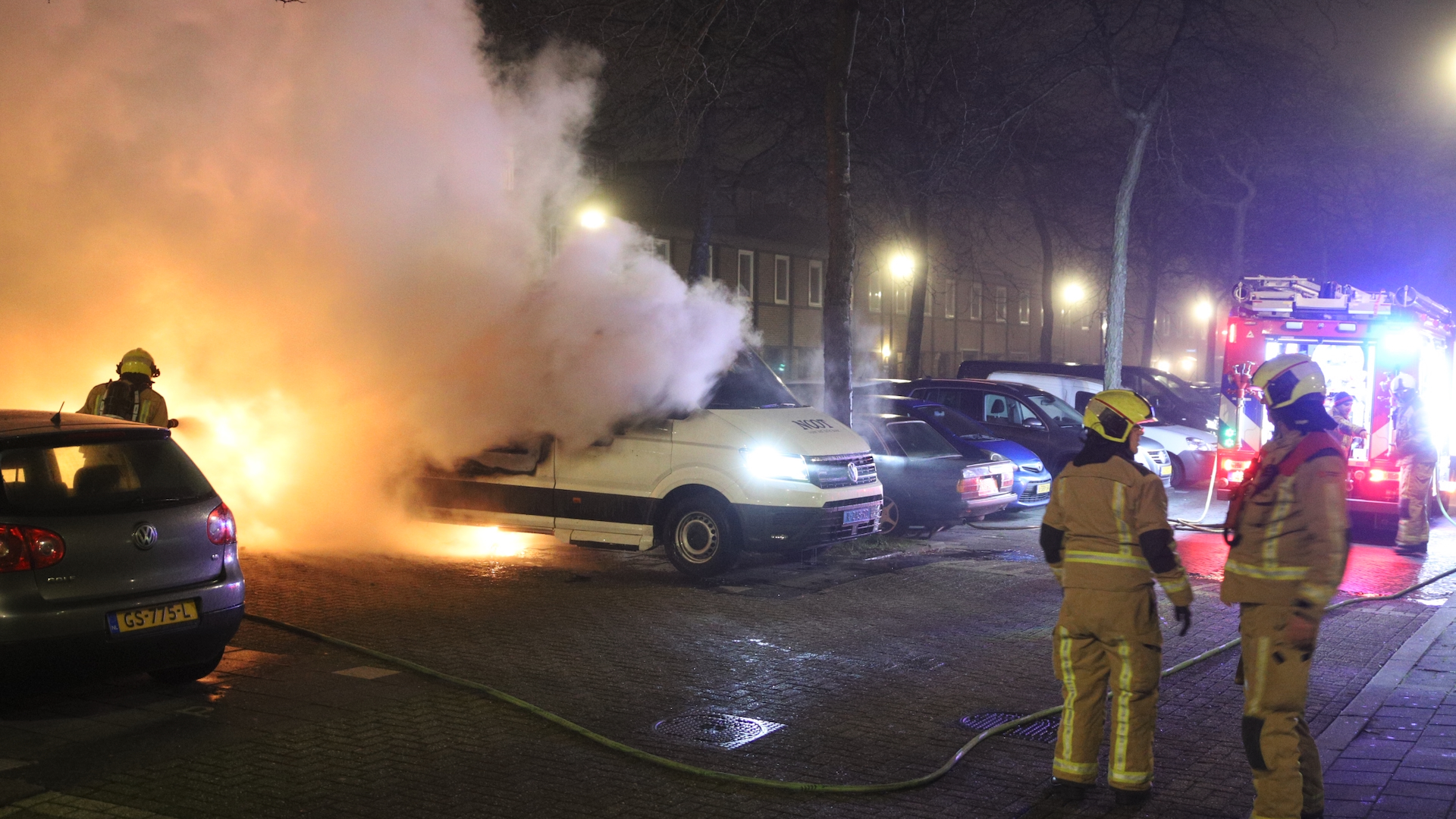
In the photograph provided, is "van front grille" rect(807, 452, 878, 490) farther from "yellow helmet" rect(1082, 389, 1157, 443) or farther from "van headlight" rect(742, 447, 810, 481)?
"yellow helmet" rect(1082, 389, 1157, 443)

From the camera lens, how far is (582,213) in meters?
11.9

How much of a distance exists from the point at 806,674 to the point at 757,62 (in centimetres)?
1410

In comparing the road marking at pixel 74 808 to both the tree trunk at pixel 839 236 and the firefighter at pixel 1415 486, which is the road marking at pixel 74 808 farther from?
the firefighter at pixel 1415 486

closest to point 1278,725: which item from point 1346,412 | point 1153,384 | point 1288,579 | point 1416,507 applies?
point 1288,579

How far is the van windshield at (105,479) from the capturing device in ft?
19.6

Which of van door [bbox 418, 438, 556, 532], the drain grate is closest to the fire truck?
van door [bbox 418, 438, 556, 532]

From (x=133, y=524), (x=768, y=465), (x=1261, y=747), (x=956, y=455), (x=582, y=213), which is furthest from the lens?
(x=956, y=455)

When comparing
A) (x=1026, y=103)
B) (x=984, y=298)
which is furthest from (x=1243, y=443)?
(x=984, y=298)


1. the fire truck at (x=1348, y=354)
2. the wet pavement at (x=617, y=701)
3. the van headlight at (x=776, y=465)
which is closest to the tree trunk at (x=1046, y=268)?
the fire truck at (x=1348, y=354)

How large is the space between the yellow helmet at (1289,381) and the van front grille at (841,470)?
538 centimetres

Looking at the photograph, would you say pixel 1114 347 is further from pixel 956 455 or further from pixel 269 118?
pixel 269 118

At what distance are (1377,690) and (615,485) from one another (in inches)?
243

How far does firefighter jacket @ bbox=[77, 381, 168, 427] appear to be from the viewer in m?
9.64

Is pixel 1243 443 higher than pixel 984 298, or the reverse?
pixel 984 298
